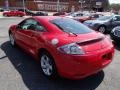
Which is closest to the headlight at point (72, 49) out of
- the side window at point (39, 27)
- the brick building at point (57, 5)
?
the side window at point (39, 27)

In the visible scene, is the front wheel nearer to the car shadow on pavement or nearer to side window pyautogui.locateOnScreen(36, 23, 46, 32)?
the car shadow on pavement

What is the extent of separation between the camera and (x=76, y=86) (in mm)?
4504

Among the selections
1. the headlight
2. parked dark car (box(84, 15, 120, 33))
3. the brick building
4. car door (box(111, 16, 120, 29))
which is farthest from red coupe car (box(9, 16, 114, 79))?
the brick building

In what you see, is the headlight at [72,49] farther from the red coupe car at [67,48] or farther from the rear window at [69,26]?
the rear window at [69,26]

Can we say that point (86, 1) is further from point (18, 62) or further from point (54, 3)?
point (18, 62)

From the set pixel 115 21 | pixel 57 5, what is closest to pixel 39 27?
pixel 115 21

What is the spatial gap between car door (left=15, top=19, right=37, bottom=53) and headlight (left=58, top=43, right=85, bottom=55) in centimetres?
151

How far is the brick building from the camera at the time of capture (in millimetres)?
77875

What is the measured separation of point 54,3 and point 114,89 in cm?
7879

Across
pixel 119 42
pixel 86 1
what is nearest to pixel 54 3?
pixel 86 1

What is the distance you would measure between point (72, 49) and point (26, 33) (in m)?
2.24

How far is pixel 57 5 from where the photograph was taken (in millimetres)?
76562

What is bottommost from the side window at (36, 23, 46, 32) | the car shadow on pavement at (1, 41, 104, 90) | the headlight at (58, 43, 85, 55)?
the car shadow on pavement at (1, 41, 104, 90)

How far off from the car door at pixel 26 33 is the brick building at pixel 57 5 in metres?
68.2
